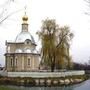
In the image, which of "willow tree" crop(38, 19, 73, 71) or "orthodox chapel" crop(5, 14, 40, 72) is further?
"orthodox chapel" crop(5, 14, 40, 72)

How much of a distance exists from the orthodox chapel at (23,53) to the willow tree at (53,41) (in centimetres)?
962

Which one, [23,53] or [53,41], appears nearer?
[53,41]

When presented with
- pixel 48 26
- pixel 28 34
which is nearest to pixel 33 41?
pixel 28 34

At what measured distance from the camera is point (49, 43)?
49562mm

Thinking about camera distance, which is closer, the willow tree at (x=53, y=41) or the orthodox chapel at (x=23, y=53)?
the willow tree at (x=53, y=41)

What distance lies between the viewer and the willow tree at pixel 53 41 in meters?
49.7

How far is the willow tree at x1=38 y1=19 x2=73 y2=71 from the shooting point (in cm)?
4971

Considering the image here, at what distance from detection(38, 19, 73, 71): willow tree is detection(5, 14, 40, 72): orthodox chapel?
9625 millimetres

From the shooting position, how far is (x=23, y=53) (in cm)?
5994

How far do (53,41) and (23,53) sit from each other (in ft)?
37.1

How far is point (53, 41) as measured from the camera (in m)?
49.9

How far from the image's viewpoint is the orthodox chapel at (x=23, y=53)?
59812mm

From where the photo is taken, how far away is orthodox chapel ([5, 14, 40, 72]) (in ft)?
196

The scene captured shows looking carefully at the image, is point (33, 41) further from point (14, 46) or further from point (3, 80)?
point (3, 80)
